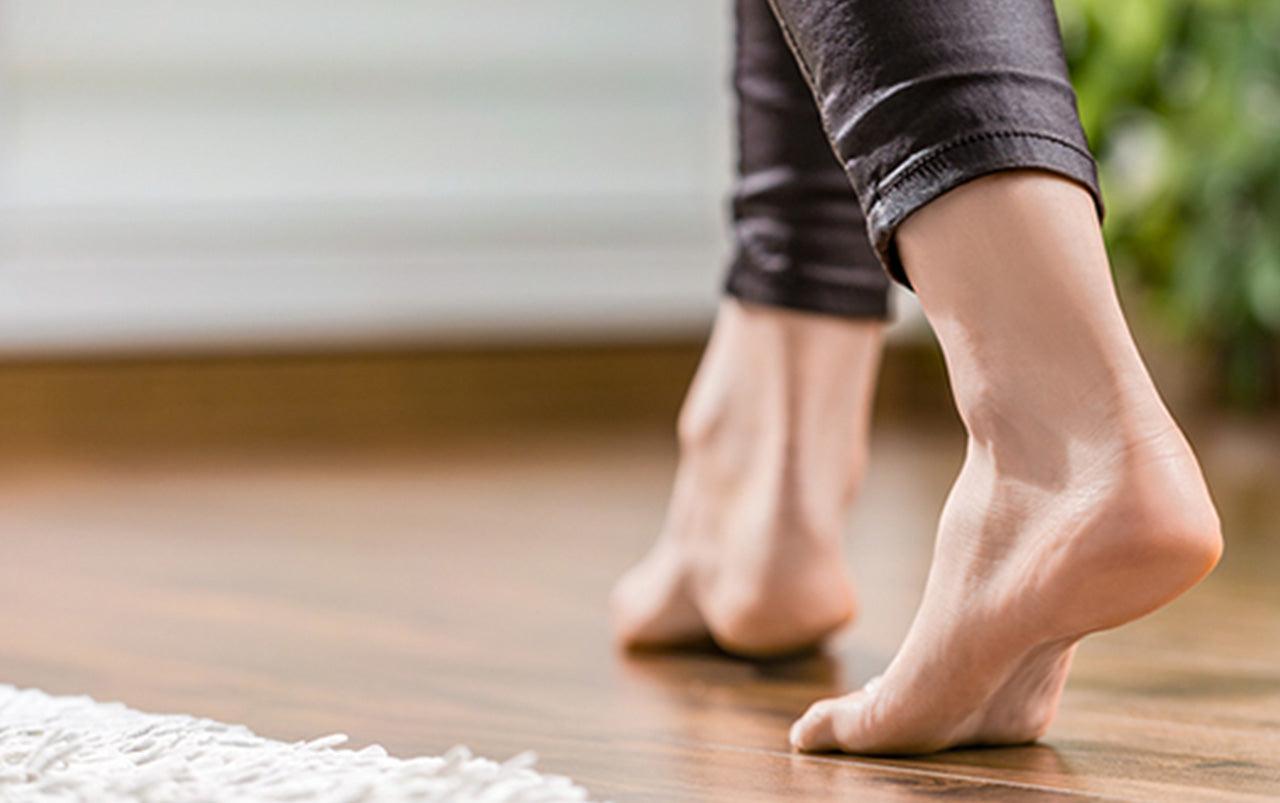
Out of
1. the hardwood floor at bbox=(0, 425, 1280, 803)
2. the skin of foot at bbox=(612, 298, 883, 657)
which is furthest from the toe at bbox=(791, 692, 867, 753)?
the skin of foot at bbox=(612, 298, 883, 657)

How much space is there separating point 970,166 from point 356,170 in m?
1.56

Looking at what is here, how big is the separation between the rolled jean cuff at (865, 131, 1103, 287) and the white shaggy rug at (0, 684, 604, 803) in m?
0.21

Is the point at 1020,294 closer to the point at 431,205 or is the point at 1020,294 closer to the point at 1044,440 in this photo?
the point at 1044,440

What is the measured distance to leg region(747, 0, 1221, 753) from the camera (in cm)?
44

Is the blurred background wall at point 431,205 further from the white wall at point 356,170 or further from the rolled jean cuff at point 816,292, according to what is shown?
the rolled jean cuff at point 816,292

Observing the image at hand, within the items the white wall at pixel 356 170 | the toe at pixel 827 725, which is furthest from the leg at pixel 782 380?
the white wall at pixel 356 170

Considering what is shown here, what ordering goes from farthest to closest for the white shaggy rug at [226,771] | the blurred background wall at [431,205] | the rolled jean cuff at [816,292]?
the blurred background wall at [431,205] → the rolled jean cuff at [816,292] → the white shaggy rug at [226,771]

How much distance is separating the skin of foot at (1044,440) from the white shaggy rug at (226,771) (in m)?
0.16

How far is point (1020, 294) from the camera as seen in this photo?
0.45 meters

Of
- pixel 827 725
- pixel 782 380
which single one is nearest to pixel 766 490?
pixel 782 380

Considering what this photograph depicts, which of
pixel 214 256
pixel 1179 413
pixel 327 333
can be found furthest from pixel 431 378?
pixel 1179 413

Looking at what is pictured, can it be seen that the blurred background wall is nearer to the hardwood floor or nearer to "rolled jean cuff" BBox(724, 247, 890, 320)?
the hardwood floor

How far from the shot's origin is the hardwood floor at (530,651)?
0.50m

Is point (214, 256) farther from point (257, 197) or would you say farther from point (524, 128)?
point (524, 128)
